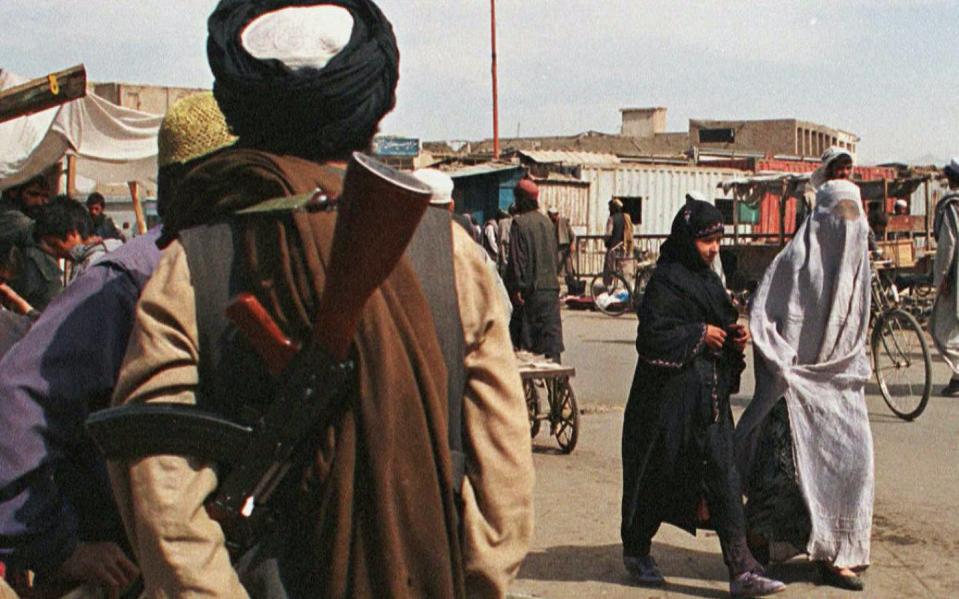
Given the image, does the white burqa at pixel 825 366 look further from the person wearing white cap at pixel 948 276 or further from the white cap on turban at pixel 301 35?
the person wearing white cap at pixel 948 276

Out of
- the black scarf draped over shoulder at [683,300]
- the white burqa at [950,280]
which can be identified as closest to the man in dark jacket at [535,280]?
the white burqa at [950,280]

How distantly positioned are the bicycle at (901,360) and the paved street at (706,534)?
140 millimetres

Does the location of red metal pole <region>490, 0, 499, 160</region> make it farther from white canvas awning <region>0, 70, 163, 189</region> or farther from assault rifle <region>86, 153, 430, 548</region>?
assault rifle <region>86, 153, 430, 548</region>

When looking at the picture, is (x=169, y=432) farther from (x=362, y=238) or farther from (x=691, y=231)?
(x=691, y=231)

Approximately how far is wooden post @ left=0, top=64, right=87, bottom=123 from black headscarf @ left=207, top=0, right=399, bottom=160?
317 cm

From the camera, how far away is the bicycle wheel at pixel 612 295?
20328 millimetres

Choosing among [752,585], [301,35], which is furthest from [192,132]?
[752,585]

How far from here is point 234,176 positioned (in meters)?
2.02

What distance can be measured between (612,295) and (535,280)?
10643mm

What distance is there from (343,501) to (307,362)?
0.68 ft

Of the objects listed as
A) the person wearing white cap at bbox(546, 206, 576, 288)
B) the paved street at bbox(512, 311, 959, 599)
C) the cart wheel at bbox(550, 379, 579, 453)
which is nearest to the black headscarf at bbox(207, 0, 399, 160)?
the paved street at bbox(512, 311, 959, 599)


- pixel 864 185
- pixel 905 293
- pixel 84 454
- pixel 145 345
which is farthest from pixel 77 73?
pixel 864 185

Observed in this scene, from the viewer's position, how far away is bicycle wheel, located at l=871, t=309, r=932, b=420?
10148 millimetres

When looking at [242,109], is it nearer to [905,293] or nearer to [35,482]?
[35,482]
